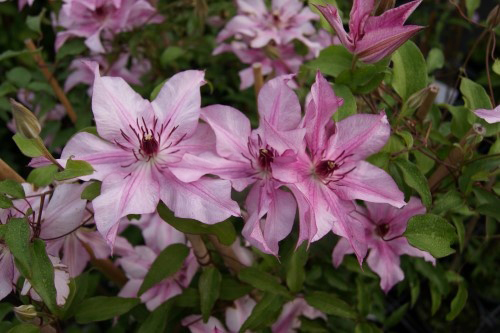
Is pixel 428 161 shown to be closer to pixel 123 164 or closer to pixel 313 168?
pixel 313 168

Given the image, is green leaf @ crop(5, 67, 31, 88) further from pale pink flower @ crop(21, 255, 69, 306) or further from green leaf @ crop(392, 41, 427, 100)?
green leaf @ crop(392, 41, 427, 100)

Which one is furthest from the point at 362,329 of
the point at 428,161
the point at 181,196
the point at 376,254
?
the point at 181,196

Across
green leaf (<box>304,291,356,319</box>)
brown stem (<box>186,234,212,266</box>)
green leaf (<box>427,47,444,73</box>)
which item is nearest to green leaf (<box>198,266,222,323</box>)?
brown stem (<box>186,234,212,266</box>)

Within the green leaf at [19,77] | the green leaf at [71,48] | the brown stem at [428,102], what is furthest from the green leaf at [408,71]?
the green leaf at [19,77]

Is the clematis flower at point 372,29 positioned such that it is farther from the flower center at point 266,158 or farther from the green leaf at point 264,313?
the green leaf at point 264,313

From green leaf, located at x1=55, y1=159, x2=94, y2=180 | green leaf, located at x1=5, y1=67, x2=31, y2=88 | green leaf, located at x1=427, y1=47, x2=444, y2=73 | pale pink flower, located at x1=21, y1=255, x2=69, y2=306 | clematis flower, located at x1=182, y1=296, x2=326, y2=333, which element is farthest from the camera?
green leaf, located at x1=5, y1=67, x2=31, y2=88
